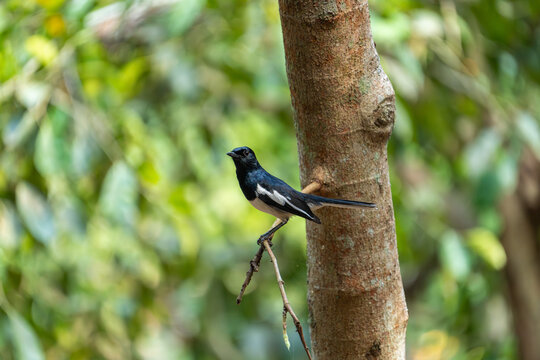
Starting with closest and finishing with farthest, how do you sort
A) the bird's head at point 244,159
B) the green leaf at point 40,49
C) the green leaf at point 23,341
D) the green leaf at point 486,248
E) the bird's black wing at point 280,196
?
the bird's black wing at point 280,196
the bird's head at point 244,159
the green leaf at point 23,341
the green leaf at point 40,49
the green leaf at point 486,248

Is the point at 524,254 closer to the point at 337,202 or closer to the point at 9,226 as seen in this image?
the point at 9,226

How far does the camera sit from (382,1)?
255 centimetres

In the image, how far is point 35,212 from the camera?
227cm

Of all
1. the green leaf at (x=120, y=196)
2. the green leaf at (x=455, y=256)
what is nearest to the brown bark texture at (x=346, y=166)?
the green leaf at (x=120, y=196)

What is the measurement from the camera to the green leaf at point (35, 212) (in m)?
2.24

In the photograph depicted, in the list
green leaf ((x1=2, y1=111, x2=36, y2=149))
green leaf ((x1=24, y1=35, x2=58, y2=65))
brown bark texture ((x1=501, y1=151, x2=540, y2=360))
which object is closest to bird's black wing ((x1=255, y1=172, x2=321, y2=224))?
green leaf ((x1=2, y1=111, x2=36, y2=149))

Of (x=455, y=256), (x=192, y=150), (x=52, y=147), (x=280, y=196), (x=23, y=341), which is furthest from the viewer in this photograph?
(x=192, y=150)

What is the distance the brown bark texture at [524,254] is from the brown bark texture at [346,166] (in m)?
3.16

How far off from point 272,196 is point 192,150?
316 cm

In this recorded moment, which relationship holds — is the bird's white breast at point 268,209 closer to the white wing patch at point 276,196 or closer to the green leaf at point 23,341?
the white wing patch at point 276,196

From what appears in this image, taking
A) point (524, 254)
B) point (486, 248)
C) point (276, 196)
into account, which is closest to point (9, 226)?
point (276, 196)

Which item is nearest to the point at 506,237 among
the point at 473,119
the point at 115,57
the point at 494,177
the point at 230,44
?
the point at 473,119

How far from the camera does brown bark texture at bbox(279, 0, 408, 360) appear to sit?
1185 millimetres

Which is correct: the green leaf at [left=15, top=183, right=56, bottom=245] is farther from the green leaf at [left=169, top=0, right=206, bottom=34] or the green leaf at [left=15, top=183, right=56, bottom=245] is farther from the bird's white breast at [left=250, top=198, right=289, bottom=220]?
the bird's white breast at [left=250, top=198, right=289, bottom=220]
